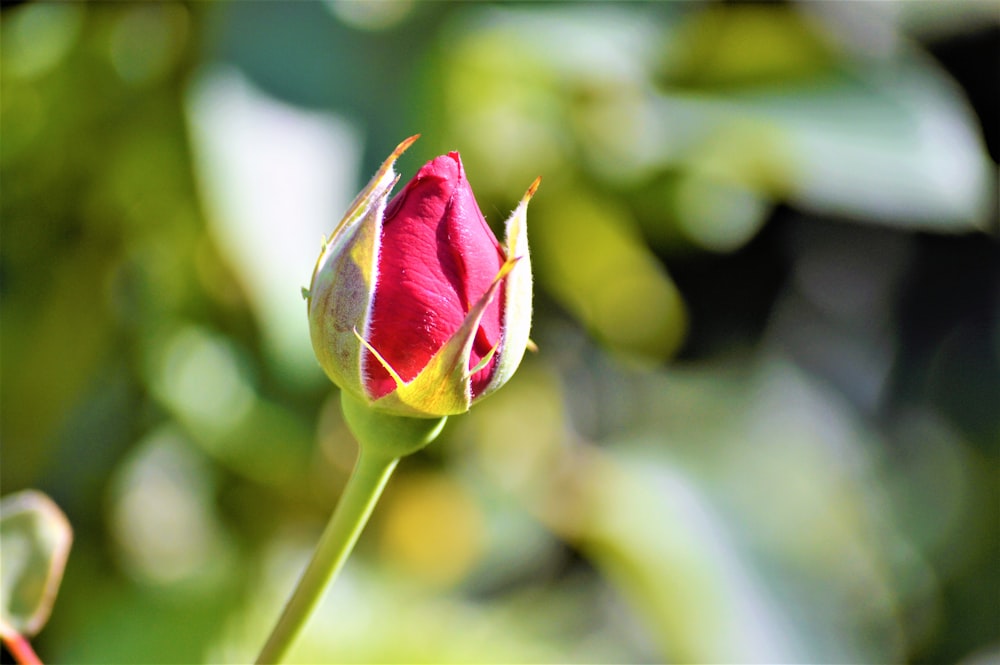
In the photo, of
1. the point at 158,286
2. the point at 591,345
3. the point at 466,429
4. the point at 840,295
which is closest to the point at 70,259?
the point at 158,286

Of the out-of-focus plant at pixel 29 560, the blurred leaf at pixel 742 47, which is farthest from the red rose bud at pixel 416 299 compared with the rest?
the blurred leaf at pixel 742 47

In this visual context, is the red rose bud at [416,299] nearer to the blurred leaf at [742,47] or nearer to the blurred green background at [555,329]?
the blurred green background at [555,329]

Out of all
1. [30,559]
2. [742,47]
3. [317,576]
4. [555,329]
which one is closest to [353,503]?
[317,576]

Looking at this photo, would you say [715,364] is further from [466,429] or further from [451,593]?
[451,593]

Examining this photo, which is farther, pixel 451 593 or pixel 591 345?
pixel 591 345

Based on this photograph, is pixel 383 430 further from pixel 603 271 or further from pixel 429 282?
pixel 603 271

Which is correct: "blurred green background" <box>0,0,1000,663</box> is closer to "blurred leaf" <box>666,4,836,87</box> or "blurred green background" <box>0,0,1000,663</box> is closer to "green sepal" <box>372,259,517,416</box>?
"blurred leaf" <box>666,4,836,87</box>

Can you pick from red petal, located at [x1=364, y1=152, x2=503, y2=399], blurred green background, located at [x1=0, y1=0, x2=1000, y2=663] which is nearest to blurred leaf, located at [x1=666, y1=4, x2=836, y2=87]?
blurred green background, located at [x1=0, y1=0, x2=1000, y2=663]
